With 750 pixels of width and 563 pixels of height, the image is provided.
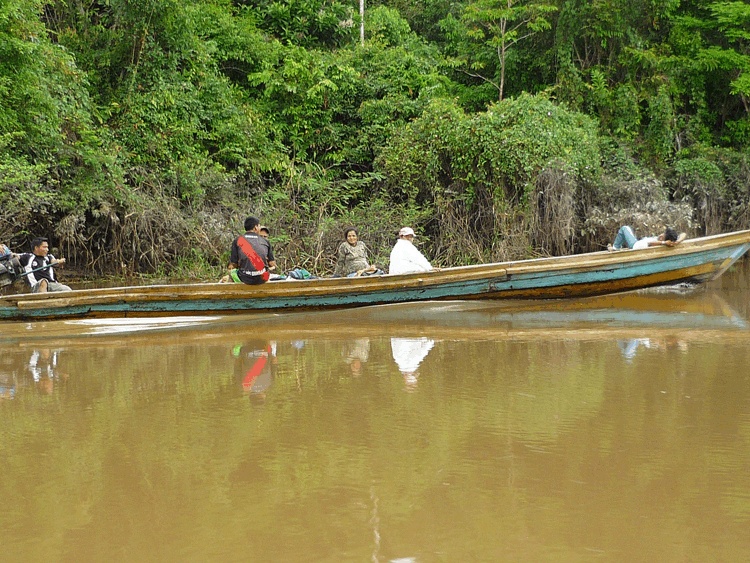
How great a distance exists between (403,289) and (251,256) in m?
1.64

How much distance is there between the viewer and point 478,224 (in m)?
14.3

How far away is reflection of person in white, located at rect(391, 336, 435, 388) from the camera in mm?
6219

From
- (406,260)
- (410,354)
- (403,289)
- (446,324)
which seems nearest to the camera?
(410,354)

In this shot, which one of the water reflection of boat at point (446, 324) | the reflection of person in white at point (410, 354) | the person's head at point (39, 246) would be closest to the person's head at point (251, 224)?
the water reflection of boat at point (446, 324)

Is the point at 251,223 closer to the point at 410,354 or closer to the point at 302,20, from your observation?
the point at 410,354

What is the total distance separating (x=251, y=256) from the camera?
8.91 metres

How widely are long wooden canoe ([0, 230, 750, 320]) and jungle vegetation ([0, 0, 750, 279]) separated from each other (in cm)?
319

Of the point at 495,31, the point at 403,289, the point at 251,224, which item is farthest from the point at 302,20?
the point at 403,289

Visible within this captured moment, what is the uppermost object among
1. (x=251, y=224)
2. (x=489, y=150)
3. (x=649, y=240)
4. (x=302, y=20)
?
(x=302, y=20)

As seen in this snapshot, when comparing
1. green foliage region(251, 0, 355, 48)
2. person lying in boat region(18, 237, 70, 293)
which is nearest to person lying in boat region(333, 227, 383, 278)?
person lying in boat region(18, 237, 70, 293)

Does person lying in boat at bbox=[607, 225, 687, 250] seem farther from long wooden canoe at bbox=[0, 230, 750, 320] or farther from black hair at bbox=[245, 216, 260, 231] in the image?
black hair at bbox=[245, 216, 260, 231]

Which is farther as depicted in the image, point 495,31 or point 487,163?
point 495,31

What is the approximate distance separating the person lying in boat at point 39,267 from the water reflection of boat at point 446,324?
2.20ft

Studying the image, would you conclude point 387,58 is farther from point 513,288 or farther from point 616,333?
point 616,333
